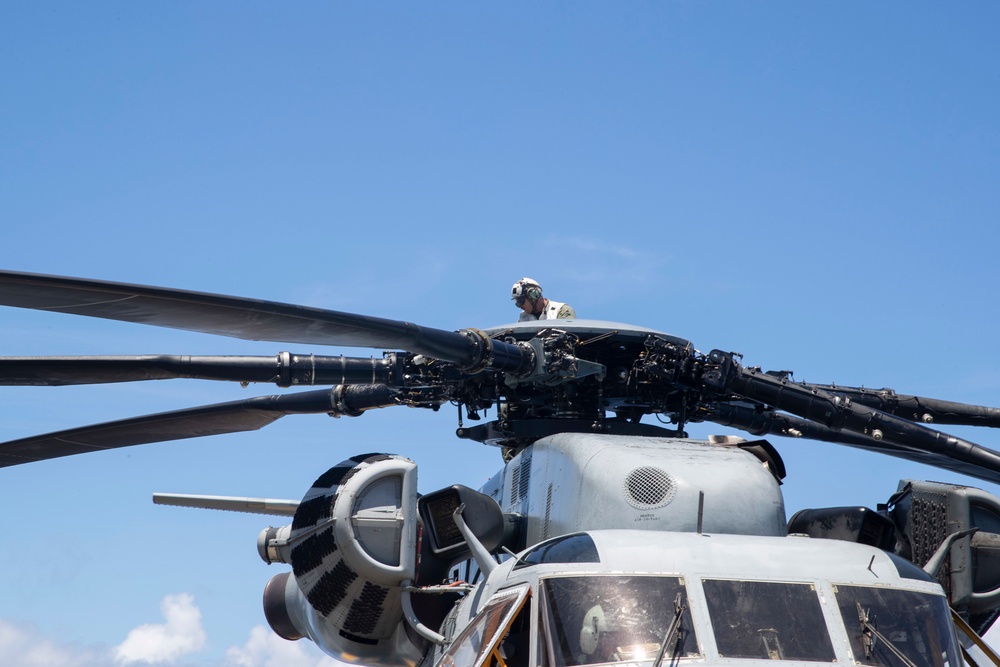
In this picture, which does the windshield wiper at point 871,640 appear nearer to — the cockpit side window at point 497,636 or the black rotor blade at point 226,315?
the cockpit side window at point 497,636

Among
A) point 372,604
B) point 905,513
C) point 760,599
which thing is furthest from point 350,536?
point 905,513

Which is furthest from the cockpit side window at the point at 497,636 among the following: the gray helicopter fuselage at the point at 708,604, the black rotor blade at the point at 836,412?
the black rotor blade at the point at 836,412

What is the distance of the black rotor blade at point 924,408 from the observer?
1275cm

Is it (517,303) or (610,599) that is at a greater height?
(517,303)

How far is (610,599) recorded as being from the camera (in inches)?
345

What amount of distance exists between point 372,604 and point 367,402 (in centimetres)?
286

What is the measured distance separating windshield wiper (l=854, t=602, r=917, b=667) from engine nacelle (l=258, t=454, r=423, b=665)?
4.05 m

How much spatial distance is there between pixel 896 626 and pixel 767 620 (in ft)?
3.29

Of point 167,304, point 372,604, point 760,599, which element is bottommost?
point 372,604

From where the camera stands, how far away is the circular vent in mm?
10281

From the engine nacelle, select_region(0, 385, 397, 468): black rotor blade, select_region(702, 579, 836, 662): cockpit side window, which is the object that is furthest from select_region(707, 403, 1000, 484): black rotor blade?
select_region(702, 579, 836, 662): cockpit side window

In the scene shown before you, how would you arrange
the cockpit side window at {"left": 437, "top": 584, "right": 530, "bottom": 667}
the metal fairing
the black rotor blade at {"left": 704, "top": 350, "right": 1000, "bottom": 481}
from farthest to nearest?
the black rotor blade at {"left": 704, "top": 350, "right": 1000, "bottom": 481}, the metal fairing, the cockpit side window at {"left": 437, "top": 584, "right": 530, "bottom": 667}

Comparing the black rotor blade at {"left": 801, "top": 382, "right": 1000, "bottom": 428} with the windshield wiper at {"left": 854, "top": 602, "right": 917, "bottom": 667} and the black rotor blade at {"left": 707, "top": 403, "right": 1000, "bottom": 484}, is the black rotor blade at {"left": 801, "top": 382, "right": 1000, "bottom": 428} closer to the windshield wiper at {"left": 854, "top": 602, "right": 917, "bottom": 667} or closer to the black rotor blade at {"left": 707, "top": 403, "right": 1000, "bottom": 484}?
the black rotor blade at {"left": 707, "top": 403, "right": 1000, "bottom": 484}

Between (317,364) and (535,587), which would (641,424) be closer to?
(317,364)
